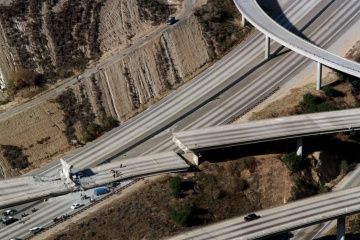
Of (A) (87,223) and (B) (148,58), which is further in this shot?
(B) (148,58)

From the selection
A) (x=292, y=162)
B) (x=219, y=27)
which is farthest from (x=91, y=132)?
(x=219, y=27)

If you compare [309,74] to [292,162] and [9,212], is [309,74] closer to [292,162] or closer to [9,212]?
[292,162]

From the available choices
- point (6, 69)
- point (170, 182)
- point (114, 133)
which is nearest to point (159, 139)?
point (114, 133)

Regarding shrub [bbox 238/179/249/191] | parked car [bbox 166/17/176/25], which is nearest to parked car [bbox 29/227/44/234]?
shrub [bbox 238/179/249/191]

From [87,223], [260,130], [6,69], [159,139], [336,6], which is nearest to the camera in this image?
[87,223]

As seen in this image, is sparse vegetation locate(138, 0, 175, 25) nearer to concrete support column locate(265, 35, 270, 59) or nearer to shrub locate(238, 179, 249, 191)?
concrete support column locate(265, 35, 270, 59)

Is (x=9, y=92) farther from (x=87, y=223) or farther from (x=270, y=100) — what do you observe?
(x=270, y=100)
